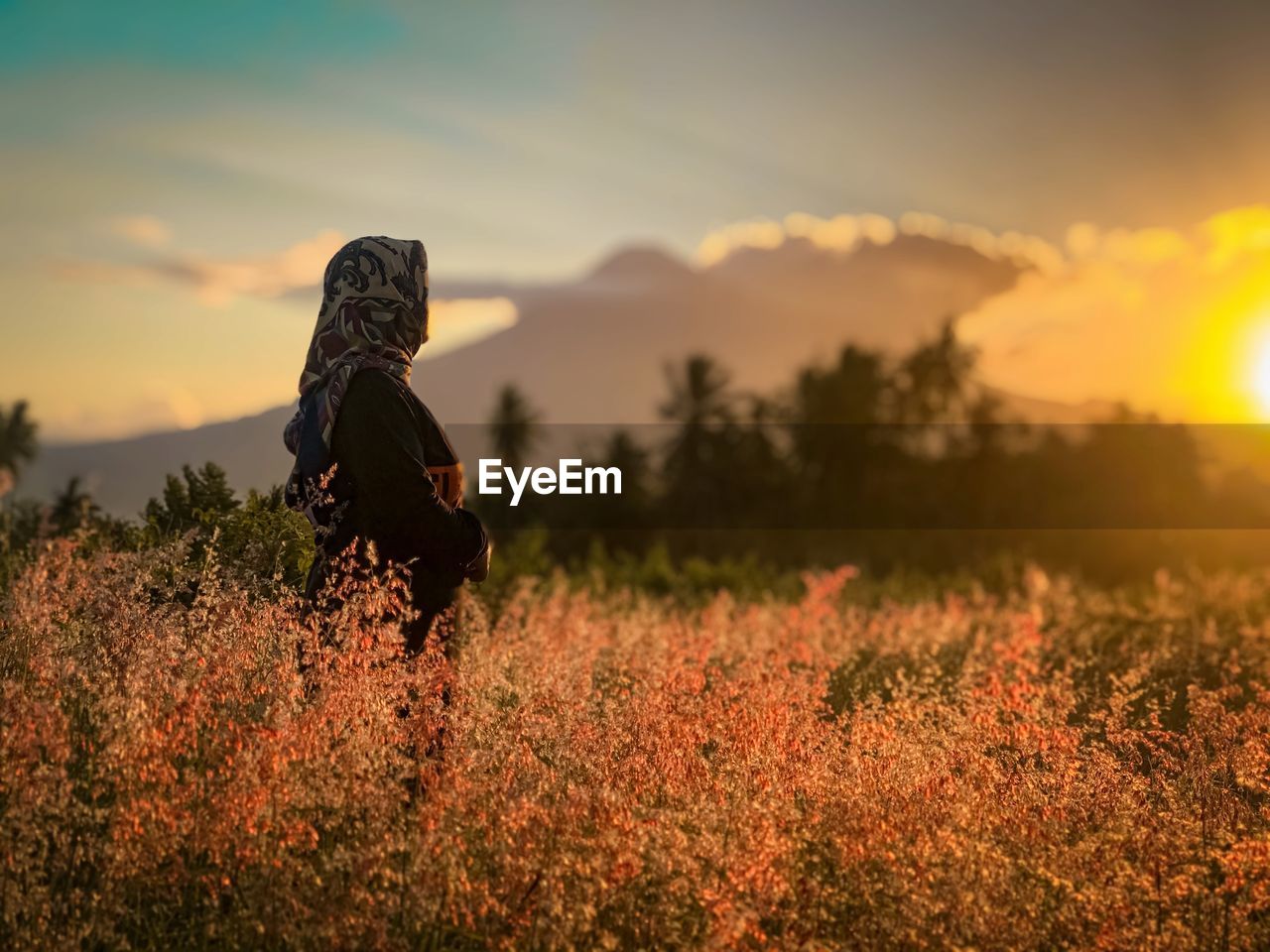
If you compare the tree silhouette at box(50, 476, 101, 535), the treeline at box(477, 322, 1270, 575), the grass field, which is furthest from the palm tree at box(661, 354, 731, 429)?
the grass field

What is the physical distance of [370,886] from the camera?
3.81 m

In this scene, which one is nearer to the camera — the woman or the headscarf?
the woman

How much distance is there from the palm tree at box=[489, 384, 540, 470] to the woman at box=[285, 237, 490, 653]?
66.5 m

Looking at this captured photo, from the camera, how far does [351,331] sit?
15.2 ft

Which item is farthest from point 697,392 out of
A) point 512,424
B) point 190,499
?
point 190,499

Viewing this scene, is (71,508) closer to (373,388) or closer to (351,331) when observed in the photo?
(351,331)

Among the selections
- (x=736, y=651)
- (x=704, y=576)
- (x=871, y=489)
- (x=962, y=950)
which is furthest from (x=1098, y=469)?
(x=962, y=950)

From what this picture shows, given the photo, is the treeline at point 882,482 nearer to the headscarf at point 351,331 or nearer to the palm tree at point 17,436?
the palm tree at point 17,436

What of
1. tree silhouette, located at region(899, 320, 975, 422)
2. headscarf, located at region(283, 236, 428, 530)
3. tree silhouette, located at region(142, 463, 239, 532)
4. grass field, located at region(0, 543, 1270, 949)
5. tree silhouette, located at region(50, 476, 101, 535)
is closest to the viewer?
grass field, located at region(0, 543, 1270, 949)

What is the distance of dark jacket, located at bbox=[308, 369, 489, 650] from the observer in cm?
435

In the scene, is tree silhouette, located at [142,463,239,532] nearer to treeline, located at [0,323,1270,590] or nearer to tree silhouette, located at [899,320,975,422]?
treeline, located at [0,323,1270,590]

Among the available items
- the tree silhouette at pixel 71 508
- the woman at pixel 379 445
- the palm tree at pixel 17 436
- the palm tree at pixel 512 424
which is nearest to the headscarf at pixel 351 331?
the woman at pixel 379 445

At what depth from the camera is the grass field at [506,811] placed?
11.8 feet

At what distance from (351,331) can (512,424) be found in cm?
6816
